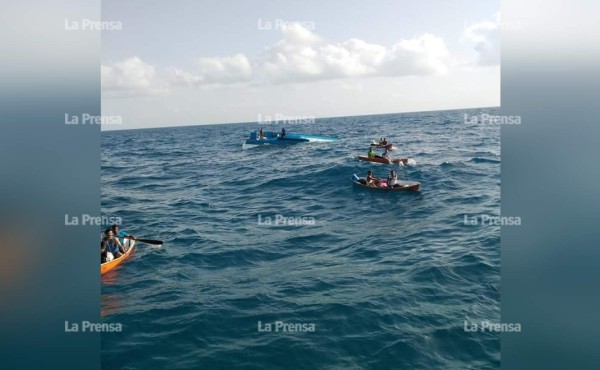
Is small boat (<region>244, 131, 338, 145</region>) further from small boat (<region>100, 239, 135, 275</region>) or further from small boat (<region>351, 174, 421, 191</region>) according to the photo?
small boat (<region>100, 239, 135, 275</region>)

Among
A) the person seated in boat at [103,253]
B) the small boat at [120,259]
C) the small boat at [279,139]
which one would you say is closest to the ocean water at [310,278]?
the small boat at [120,259]

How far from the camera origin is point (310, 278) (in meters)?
17.1

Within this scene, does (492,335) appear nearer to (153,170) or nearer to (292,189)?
(292,189)

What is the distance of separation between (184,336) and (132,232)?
13703 mm

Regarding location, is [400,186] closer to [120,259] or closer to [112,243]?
[120,259]

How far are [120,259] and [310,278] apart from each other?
393 inches

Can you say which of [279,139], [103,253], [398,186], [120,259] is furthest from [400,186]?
[279,139]

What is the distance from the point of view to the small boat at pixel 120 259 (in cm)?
1888
